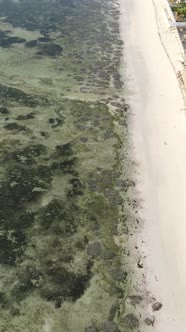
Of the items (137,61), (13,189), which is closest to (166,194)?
(13,189)

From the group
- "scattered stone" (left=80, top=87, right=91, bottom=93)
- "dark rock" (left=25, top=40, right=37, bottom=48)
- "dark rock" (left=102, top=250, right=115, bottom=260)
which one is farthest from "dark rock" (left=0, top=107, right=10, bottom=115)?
"dark rock" (left=102, top=250, right=115, bottom=260)

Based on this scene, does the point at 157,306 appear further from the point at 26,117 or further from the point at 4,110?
the point at 4,110

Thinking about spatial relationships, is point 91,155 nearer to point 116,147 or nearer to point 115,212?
point 116,147

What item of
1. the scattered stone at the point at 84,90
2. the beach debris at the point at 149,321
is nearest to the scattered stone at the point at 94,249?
the beach debris at the point at 149,321

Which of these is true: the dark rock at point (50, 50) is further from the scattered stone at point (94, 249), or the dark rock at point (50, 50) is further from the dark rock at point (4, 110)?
the scattered stone at point (94, 249)

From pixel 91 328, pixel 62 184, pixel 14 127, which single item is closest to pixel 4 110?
pixel 14 127

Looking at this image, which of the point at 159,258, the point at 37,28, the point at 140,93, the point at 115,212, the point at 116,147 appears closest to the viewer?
the point at 159,258
